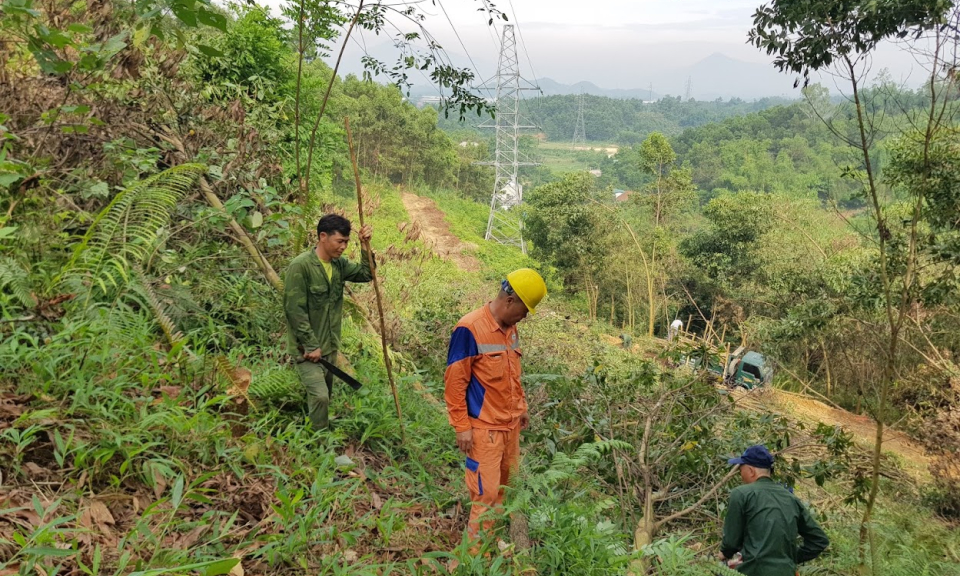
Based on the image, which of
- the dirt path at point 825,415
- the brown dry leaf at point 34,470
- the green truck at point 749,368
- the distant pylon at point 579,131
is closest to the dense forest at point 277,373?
the brown dry leaf at point 34,470

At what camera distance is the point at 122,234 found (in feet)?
12.7

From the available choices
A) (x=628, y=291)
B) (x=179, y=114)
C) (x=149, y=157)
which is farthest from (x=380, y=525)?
(x=628, y=291)

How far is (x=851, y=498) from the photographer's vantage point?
4.81 meters

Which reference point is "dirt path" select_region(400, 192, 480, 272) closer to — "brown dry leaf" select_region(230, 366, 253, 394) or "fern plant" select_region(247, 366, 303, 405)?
"fern plant" select_region(247, 366, 303, 405)

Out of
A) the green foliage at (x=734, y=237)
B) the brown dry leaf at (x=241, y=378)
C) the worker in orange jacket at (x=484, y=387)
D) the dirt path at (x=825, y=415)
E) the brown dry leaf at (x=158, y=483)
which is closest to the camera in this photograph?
the brown dry leaf at (x=158, y=483)

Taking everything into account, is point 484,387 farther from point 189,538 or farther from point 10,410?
point 10,410

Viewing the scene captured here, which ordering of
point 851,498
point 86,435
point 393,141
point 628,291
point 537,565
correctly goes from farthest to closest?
point 393,141 < point 628,291 < point 851,498 < point 537,565 < point 86,435

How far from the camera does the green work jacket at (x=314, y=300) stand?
379 cm

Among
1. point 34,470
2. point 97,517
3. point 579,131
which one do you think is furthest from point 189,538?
point 579,131

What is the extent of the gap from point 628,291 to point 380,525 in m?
22.7

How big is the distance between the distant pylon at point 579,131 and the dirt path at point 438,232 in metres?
82.9

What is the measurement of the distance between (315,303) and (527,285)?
155 centimetres

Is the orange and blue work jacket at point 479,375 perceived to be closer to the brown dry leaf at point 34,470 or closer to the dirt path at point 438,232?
the brown dry leaf at point 34,470

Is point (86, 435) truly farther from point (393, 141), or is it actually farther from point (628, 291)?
point (393, 141)
